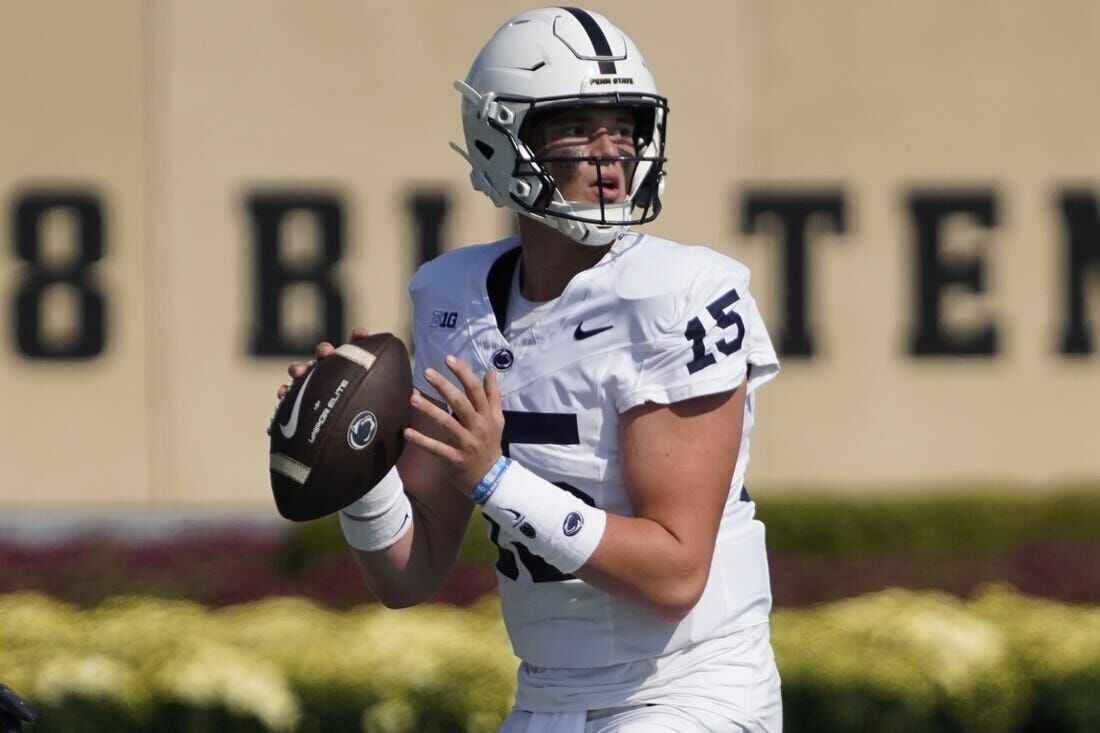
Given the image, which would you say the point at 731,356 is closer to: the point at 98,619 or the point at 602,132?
the point at 602,132

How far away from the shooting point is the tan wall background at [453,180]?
41.9 ft

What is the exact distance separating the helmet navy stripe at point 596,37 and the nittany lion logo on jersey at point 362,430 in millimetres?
801

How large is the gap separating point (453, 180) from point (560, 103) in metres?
8.97

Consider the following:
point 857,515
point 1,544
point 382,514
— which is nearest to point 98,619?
point 382,514

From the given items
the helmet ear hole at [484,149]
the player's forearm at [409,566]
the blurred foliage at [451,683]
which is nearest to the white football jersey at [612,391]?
the player's forearm at [409,566]

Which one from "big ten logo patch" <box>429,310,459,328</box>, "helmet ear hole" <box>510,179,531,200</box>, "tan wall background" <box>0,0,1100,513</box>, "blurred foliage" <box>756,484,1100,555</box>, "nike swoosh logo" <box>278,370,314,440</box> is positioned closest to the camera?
"nike swoosh logo" <box>278,370,314,440</box>

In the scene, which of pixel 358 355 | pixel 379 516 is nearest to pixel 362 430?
pixel 358 355

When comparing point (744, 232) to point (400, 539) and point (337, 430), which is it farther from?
point (337, 430)

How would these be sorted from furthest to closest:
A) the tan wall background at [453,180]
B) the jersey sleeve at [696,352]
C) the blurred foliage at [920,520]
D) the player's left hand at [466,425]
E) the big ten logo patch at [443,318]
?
the tan wall background at [453,180] → the blurred foliage at [920,520] → the big ten logo patch at [443,318] → the jersey sleeve at [696,352] → the player's left hand at [466,425]

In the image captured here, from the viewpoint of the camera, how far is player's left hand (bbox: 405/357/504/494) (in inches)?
142

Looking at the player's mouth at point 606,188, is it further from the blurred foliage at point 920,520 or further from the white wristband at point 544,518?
the blurred foliage at point 920,520

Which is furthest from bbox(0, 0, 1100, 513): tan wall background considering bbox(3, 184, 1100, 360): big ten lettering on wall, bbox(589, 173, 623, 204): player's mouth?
bbox(589, 173, 623, 204): player's mouth

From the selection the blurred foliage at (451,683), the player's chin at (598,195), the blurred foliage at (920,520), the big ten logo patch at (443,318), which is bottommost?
the blurred foliage at (920,520)

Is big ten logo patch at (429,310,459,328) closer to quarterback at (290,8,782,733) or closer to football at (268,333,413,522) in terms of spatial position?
quarterback at (290,8,782,733)
